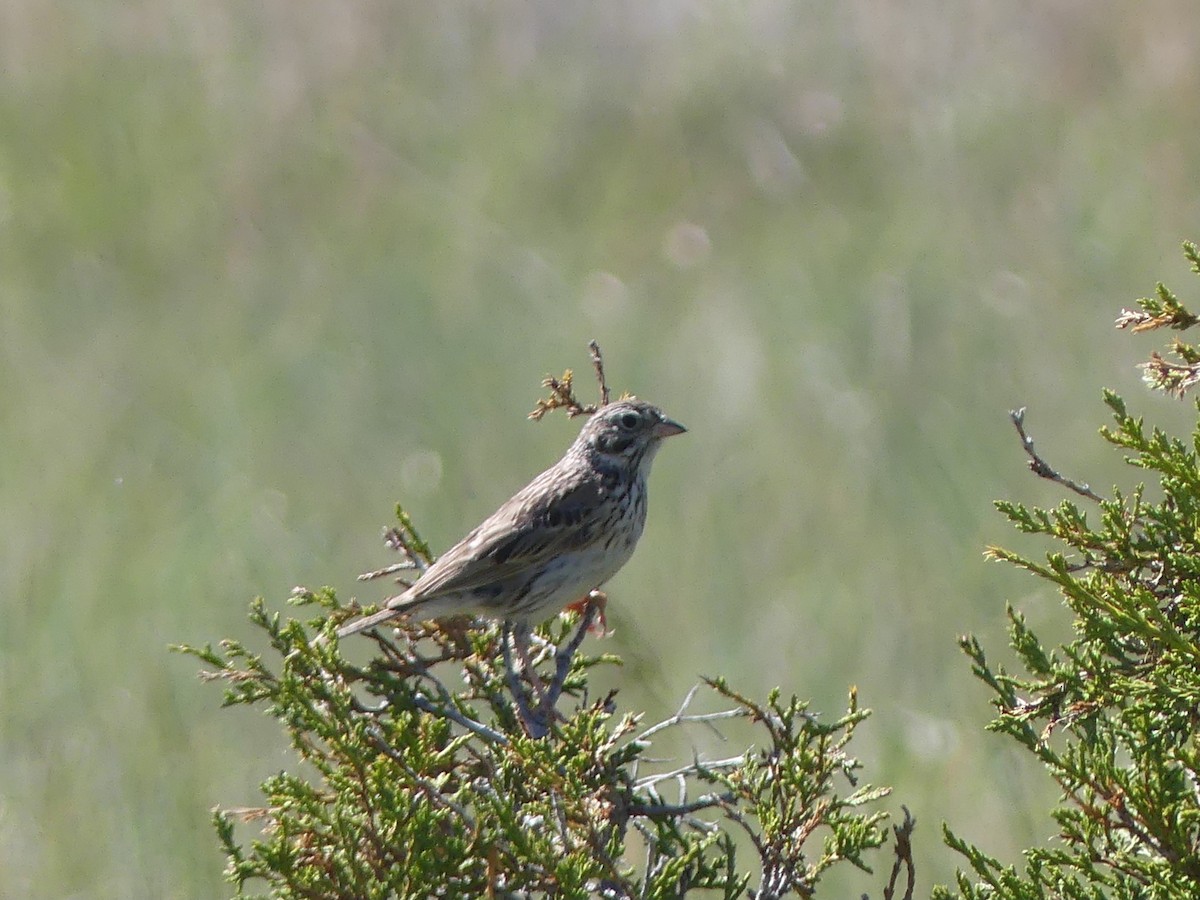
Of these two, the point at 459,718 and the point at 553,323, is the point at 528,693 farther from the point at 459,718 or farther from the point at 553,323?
the point at 553,323

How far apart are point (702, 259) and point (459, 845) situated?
6694 millimetres

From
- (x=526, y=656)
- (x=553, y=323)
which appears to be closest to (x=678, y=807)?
(x=526, y=656)

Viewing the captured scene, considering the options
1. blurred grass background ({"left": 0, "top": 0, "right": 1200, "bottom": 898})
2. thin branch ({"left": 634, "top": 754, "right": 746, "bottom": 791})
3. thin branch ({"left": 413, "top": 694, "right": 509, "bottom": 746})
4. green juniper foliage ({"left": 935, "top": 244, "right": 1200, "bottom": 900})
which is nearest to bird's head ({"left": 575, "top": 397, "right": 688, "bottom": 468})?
blurred grass background ({"left": 0, "top": 0, "right": 1200, "bottom": 898})

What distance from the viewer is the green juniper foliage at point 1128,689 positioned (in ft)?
8.65

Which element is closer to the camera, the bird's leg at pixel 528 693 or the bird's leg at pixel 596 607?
the bird's leg at pixel 528 693

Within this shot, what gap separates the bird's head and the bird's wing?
14 cm

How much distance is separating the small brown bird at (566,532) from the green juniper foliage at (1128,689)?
1.60 m

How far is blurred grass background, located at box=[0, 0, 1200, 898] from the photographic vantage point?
19.1ft

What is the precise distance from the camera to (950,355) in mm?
7531

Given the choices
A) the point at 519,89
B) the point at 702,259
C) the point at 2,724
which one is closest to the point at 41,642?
the point at 2,724

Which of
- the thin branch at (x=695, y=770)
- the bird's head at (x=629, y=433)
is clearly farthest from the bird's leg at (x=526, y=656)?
the bird's head at (x=629, y=433)

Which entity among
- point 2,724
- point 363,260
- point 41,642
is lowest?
point 2,724

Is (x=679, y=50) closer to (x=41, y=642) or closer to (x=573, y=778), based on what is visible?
(x=41, y=642)

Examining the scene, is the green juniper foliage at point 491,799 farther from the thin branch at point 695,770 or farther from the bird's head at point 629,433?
the bird's head at point 629,433
